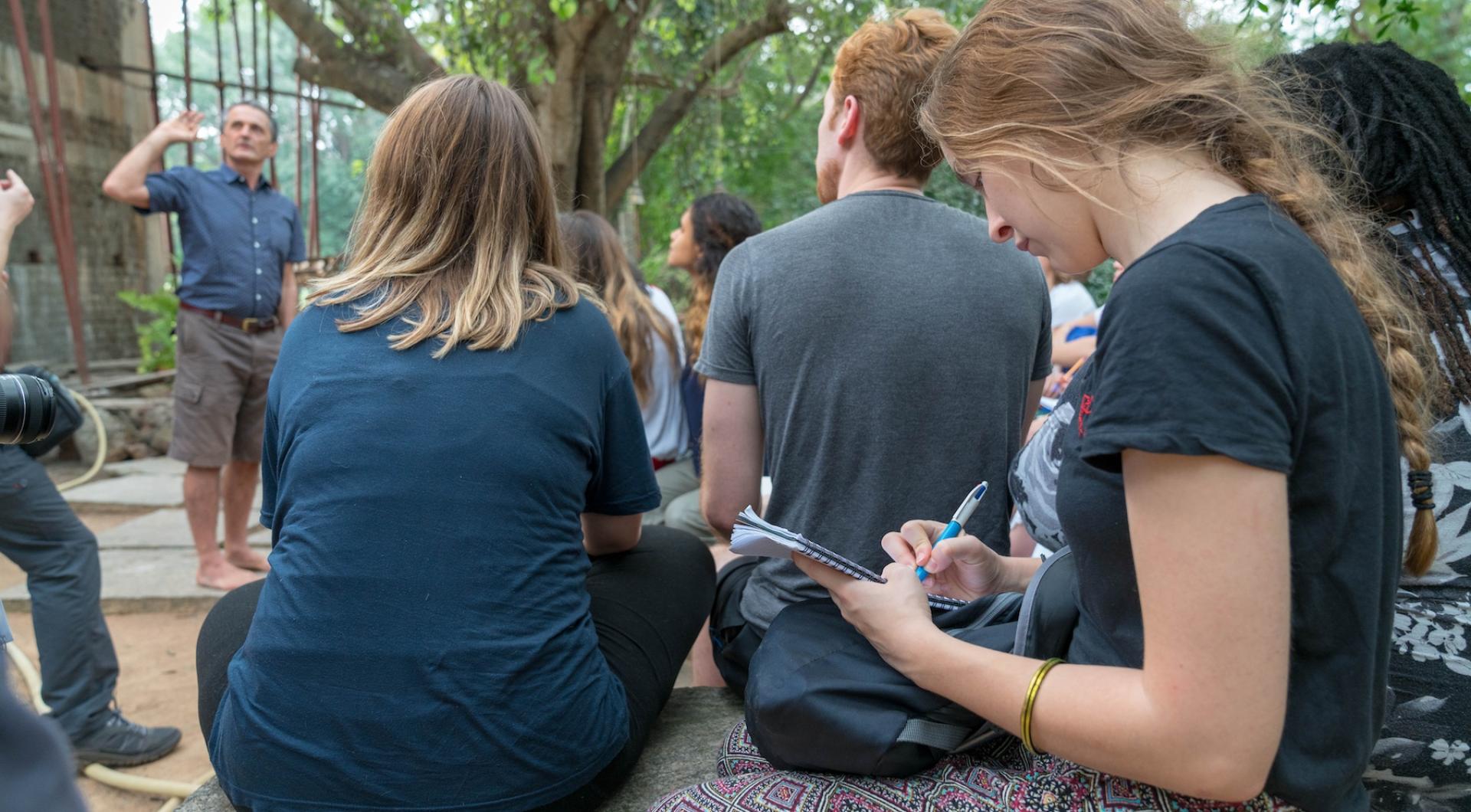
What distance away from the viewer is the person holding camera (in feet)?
9.02

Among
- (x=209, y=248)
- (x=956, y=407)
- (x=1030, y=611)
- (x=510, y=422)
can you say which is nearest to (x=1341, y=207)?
(x=1030, y=611)

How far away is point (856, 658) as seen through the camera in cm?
145

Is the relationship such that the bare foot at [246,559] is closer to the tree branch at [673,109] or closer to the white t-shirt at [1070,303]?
the white t-shirt at [1070,303]

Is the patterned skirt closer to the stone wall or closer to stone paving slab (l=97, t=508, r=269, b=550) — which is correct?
stone paving slab (l=97, t=508, r=269, b=550)

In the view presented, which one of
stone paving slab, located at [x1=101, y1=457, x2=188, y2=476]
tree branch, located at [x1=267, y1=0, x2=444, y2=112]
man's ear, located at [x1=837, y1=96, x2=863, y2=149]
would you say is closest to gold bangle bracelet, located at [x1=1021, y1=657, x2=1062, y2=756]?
man's ear, located at [x1=837, y1=96, x2=863, y2=149]

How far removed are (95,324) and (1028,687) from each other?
990cm

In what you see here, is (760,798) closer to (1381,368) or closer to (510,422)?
(510,422)

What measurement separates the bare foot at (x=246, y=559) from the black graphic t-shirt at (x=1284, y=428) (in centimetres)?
447

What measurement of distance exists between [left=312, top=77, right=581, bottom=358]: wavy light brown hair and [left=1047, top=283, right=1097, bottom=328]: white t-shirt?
365 centimetres

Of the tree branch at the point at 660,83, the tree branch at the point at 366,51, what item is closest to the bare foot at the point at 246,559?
the tree branch at the point at 366,51

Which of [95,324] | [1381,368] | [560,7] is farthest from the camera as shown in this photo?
[95,324]

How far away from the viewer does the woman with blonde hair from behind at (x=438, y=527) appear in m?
1.58

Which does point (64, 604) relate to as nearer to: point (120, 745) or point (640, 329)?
point (120, 745)

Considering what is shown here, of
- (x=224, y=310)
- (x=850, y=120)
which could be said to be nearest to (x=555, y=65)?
(x=224, y=310)
